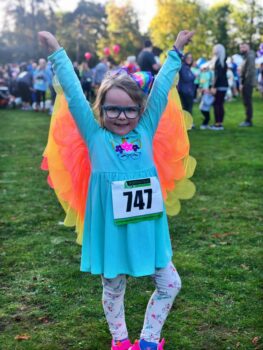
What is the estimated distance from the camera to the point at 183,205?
6.73 m

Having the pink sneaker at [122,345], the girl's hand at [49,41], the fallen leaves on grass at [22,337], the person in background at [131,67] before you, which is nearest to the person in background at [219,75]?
the person in background at [131,67]

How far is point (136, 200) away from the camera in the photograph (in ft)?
9.57

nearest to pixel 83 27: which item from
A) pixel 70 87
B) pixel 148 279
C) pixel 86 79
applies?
pixel 86 79

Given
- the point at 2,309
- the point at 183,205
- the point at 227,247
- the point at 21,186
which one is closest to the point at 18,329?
the point at 2,309

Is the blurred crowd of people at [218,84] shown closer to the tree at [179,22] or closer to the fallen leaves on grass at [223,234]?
the fallen leaves on grass at [223,234]

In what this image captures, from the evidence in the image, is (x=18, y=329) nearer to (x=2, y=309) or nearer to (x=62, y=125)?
(x=2, y=309)

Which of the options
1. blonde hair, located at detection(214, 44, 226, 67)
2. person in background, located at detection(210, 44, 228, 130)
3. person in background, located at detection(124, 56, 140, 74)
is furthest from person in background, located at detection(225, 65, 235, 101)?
blonde hair, located at detection(214, 44, 226, 67)

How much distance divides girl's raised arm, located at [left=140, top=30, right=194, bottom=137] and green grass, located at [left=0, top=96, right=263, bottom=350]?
1.46 m

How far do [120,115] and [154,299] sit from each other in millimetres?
1084

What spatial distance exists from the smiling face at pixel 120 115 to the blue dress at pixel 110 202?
0.04m

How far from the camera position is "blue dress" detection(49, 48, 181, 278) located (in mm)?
2882

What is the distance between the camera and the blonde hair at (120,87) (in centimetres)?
297

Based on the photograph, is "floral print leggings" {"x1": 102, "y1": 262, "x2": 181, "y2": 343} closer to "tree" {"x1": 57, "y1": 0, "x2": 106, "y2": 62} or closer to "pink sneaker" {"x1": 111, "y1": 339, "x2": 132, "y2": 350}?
"pink sneaker" {"x1": 111, "y1": 339, "x2": 132, "y2": 350}

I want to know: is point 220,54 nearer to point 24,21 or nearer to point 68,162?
point 68,162
